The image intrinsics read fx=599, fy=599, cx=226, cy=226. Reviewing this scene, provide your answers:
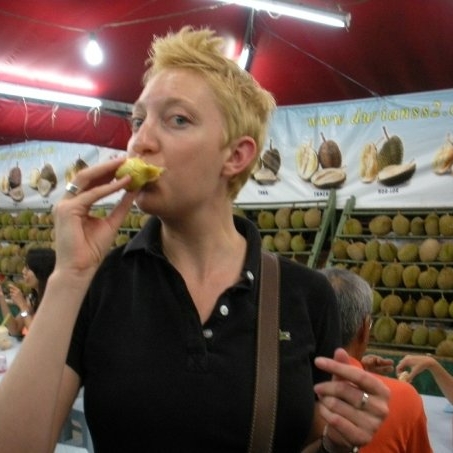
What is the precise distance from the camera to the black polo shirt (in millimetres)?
1151

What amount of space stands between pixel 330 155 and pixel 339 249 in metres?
0.85

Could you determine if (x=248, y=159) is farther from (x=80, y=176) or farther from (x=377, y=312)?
(x=377, y=312)

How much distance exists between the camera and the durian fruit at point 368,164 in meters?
5.16

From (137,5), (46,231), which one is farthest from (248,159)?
Result: (46,231)

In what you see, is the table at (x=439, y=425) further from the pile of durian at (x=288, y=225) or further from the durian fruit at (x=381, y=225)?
the pile of durian at (x=288, y=225)

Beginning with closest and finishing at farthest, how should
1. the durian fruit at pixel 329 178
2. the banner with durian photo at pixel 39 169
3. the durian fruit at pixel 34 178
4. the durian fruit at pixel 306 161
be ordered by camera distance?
the durian fruit at pixel 329 178 < the durian fruit at pixel 306 161 < the banner with durian photo at pixel 39 169 < the durian fruit at pixel 34 178

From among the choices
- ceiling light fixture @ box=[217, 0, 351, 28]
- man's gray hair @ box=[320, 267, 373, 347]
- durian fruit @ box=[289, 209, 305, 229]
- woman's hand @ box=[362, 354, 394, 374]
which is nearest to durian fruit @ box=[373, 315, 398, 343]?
durian fruit @ box=[289, 209, 305, 229]

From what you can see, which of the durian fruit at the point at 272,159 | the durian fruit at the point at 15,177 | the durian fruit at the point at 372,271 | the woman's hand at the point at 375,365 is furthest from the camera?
the durian fruit at the point at 15,177

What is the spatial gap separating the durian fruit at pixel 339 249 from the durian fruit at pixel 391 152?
2.42 ft

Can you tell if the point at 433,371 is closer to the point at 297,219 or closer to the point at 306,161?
the point at 297,219

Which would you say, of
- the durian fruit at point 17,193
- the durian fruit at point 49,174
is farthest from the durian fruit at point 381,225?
the durian fruit at point 17,193

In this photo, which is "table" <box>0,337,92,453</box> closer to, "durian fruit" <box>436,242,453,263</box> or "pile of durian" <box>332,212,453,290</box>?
"pile of durian" <box>332,212,453,290</box>

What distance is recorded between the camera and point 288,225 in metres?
5.73

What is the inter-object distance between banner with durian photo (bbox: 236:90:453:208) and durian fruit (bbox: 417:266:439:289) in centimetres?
55
